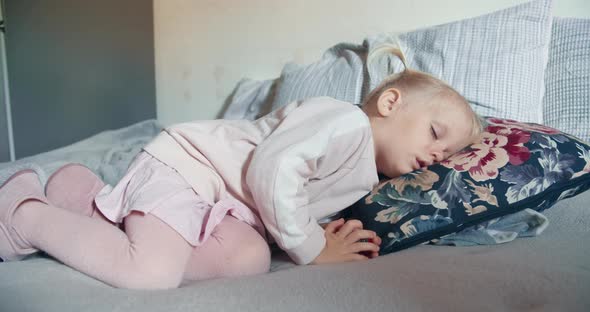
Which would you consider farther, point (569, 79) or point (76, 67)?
point (76, 67)

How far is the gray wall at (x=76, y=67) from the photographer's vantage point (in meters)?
1.79

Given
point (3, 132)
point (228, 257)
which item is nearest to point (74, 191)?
point (228, 257)

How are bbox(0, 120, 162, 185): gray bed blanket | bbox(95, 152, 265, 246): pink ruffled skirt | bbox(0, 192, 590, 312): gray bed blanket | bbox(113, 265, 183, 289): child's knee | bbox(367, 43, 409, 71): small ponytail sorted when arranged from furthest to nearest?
bbox(367, 43, 409, 71): small ponytail < bbox(0, 120, 162, 185): gray bed blanket < bbox(95, 152, 265, 246): pink ruffled skirt < bbox(113, 265, 183, 289): child's knee < bbox(0, 192, 590, 312): gray bed blanket

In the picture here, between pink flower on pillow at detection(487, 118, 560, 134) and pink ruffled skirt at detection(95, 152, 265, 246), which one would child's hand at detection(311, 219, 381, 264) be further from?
pink flower on pillow at detection(487, 118, 560, 134)

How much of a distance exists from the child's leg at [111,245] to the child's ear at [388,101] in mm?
475

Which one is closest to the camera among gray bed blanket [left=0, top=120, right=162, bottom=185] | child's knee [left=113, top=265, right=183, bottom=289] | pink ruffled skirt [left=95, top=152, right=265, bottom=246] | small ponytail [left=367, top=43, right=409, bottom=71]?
child's knee [left=113, top=265, right=183, bottom=289]

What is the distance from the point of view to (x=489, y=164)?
80 centimetres

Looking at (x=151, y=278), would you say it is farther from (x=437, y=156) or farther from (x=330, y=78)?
(x=330, y=78)

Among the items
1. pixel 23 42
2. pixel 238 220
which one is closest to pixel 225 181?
pixel 238 220

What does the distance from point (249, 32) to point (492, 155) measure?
1164 mm

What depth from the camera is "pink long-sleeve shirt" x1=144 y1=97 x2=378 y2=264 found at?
2.38 ft

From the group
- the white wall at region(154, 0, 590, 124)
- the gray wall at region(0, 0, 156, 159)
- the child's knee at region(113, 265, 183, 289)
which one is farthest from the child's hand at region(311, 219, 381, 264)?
the gray wall at region(0, 0, 156, 159)

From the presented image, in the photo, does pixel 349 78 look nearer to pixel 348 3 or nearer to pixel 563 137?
pixel 348 3

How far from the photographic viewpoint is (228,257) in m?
0.73
